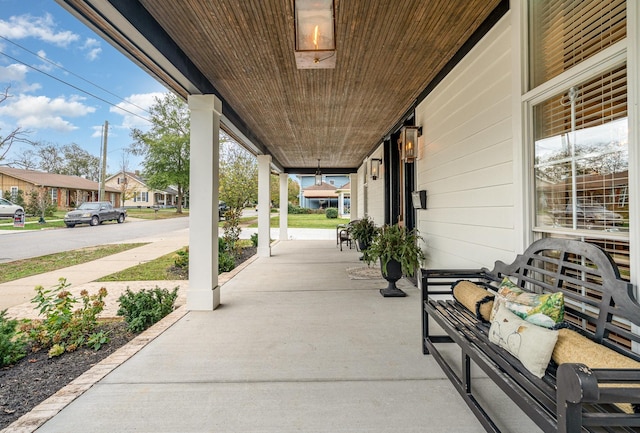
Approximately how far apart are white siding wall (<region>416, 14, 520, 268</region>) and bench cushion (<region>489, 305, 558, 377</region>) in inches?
40.0

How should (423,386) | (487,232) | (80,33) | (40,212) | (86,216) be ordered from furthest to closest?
(40,212) < (86,216) < (80,33) < (487,232) < (423,386)

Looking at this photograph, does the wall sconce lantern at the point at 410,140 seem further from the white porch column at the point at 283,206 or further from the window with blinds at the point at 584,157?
the white porch column at the point at 283,206

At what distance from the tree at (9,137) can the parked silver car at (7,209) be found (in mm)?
10006

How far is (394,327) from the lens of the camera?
114 inches

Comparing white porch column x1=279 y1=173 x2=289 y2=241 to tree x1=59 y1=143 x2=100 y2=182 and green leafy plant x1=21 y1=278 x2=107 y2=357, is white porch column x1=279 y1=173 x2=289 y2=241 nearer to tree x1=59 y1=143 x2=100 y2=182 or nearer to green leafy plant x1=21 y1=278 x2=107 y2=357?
green leafy plant x1=21 y1=278 x2=107 y2=357

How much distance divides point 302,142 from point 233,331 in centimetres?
480

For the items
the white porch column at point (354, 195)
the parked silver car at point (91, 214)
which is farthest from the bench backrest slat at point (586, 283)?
the parked silver car at point (91, 214)

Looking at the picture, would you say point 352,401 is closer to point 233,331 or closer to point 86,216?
point 233,331

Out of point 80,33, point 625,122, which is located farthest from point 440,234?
point 80,33

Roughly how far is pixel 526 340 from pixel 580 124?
128cm

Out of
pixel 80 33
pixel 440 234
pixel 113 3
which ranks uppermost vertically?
pixel 80 33

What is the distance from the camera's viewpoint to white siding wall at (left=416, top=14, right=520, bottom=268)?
234 cm

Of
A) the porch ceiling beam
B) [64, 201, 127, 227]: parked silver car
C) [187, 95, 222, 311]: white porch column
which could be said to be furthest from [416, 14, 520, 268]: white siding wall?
[64, 201, 127, 227]: parked silver car

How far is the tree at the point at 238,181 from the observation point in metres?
7.57
